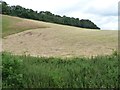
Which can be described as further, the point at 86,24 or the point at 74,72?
the point at 86,24

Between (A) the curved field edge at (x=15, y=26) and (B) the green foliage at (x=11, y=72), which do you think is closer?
(B) the green foliage at (x=11, y=72)

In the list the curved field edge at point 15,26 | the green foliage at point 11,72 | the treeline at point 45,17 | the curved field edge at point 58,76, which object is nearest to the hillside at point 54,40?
the curved field edge at point 15,26

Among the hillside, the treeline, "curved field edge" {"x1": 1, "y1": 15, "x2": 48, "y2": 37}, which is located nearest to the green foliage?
the hillside

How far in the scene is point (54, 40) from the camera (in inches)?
1185

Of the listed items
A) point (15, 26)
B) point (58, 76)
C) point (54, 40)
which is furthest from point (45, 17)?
point (58, 76)

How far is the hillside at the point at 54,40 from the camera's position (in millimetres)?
22047

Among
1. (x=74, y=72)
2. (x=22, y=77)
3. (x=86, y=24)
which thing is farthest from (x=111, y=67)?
(x=86, y=24)

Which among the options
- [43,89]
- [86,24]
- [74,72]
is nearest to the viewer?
[43,89]

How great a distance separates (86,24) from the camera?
192 feet

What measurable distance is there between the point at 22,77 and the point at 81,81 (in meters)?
1.67

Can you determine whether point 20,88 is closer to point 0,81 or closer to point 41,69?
point 0,81

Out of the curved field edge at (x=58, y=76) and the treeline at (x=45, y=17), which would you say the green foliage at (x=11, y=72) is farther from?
the treeline at (x=45, y=17)

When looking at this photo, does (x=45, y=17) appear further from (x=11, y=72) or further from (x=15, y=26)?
(x=11, y=72)

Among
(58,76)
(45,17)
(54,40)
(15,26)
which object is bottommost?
(58,76)
